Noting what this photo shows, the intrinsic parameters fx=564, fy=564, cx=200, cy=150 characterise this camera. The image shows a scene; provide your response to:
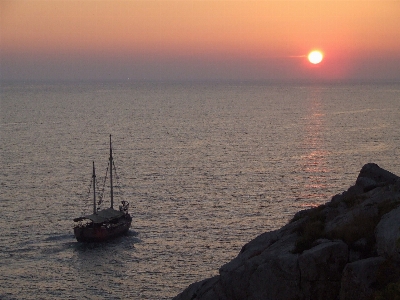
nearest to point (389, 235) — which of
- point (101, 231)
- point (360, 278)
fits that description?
point (360, 278)

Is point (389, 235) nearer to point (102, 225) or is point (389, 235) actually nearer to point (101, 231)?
point (101, 231)

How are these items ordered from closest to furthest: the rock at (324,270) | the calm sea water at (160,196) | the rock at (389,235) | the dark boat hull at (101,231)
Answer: the rock at (389,235)
the rock at (324,270)
the calm sea water at (160,196)
the dark boat hull at (101,231)

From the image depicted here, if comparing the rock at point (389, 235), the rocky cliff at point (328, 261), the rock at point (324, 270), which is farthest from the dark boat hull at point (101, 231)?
the rock at point (389, 235)

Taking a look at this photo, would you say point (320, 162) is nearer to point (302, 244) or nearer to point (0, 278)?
point (0, 278)

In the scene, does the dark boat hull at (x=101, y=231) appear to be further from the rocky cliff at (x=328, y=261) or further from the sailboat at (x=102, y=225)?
the rocky cliff at (x=328, y=261)

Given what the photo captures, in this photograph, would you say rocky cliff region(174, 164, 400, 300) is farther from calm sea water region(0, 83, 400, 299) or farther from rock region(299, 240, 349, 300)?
calm sea water region(0, 83, 400, 299)

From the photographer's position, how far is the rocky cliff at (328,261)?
67.0 feet

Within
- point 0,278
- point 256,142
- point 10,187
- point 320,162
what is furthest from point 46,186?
point 256,142

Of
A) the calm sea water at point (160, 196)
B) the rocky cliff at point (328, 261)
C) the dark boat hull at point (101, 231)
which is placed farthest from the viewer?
the dark boat hull at point (101, 231)

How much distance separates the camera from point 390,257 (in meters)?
20.5

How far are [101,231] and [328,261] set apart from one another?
173 ft

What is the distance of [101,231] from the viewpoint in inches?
2800

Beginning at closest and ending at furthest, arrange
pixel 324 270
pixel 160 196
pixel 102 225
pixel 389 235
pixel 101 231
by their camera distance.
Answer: pixel 389 235 → pixel 324 270 → pixel 101 231 → pixel 102 225 → pixel 160 196

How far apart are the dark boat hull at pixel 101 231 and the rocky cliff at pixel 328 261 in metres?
44.4
